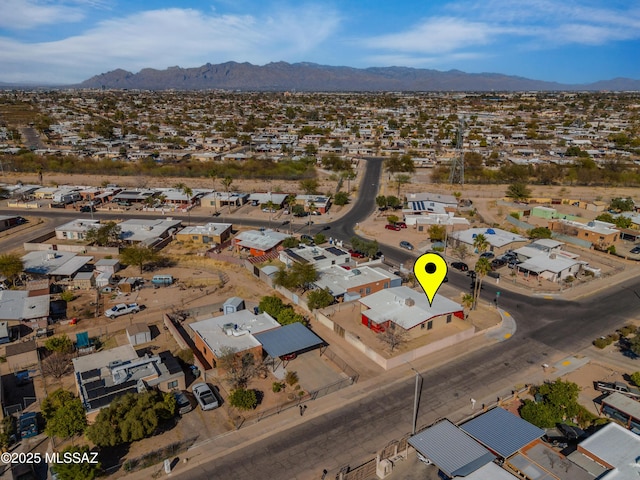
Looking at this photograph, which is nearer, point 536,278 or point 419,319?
point 419,319

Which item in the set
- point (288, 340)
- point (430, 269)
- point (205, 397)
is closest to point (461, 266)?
point (430, 269)

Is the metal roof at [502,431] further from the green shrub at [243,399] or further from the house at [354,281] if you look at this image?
the house at [354,281]

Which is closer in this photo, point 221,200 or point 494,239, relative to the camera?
point 494,239

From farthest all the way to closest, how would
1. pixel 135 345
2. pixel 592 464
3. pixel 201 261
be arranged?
1. pixel 201 261
2. pixel 135 345
3. pixel 592 464

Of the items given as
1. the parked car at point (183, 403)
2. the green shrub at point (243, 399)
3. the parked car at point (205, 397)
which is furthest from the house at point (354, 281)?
the parked car at point (183, 403)

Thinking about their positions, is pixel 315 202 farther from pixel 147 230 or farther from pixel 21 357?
pixel 21 357

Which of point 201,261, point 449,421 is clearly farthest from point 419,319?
point 201,261

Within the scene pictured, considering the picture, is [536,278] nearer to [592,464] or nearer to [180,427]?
[592,464]
